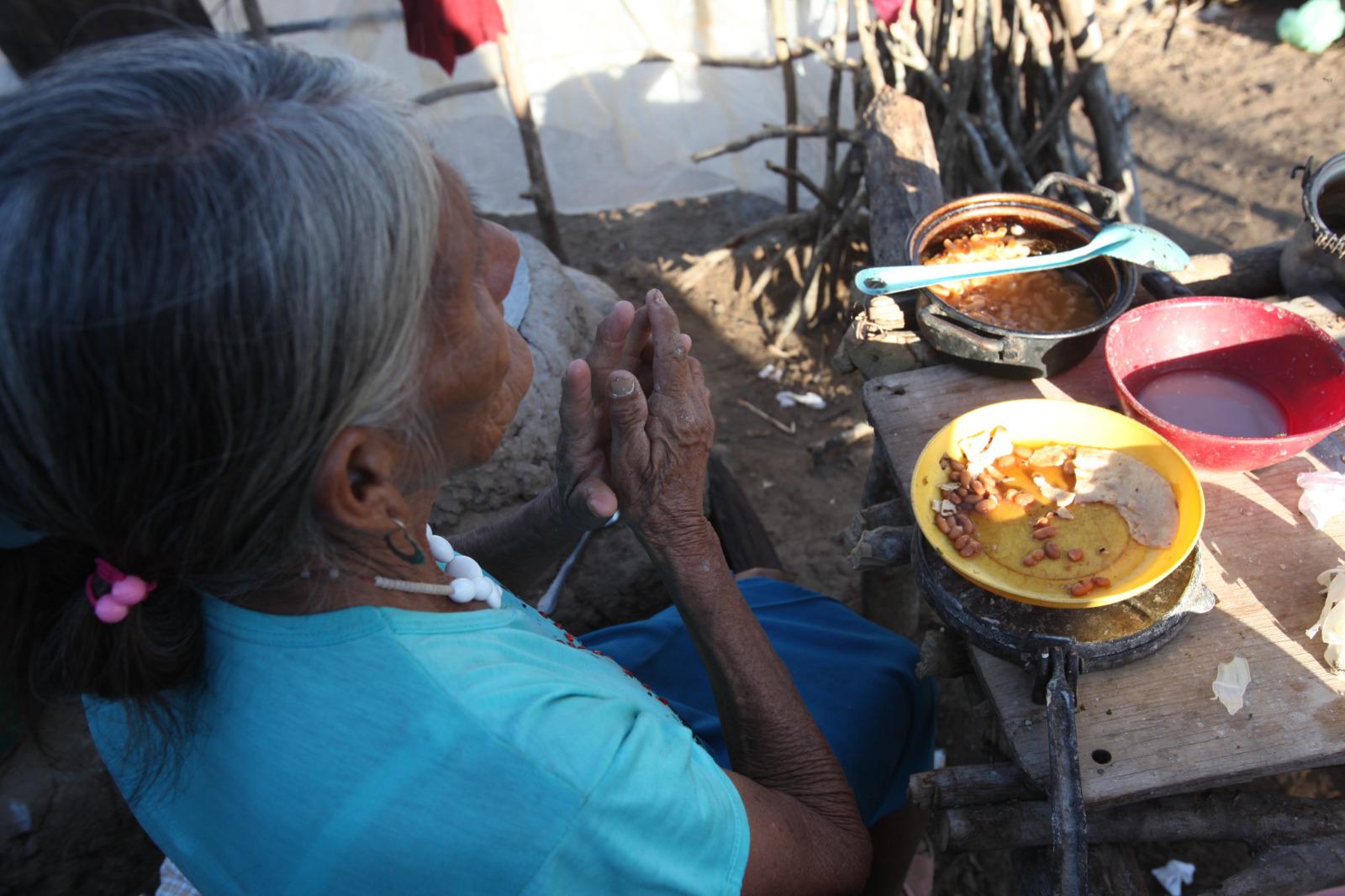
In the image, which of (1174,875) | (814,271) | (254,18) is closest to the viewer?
(1174,875)

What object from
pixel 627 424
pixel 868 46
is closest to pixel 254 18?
pixel 868 46

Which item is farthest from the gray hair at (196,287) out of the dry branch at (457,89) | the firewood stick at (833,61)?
the dry branch at (457,89)

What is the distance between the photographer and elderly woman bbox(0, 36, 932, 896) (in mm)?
823

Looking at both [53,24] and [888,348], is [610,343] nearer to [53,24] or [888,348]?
[888,348]

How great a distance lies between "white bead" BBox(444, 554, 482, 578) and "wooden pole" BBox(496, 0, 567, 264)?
11.8ft

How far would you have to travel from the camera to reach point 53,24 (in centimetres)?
397

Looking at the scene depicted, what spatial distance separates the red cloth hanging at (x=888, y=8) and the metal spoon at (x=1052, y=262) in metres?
2.10

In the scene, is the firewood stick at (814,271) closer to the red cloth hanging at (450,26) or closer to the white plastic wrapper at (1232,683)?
the red cloth hanging at (450,26)

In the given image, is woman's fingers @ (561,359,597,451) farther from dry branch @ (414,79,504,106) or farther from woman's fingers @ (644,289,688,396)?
dry branch @ (414,79,504,106)

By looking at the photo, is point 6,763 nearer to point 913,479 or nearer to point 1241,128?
point 913,479

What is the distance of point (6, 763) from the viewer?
238 cm

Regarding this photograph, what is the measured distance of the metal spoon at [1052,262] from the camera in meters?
1.88

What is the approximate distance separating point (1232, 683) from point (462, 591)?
4.01ft

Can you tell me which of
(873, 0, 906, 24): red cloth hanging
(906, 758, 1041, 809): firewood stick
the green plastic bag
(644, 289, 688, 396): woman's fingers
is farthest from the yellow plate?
the green plastic bag
